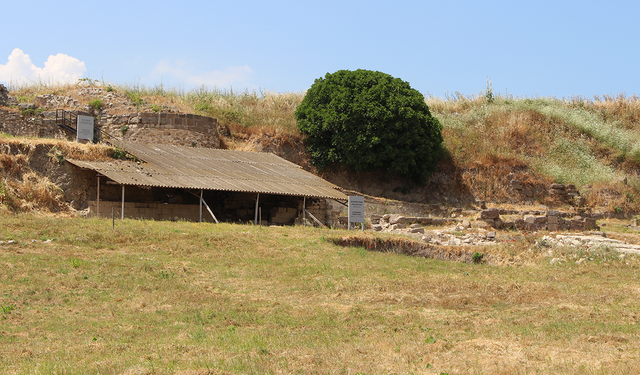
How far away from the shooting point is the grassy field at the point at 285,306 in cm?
719

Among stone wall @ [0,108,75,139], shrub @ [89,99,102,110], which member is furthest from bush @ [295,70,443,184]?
stone wall @ [0,108,75,139]

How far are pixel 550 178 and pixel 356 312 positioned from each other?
23952 mm

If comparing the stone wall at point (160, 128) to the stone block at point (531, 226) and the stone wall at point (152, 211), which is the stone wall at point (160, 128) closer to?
the stone wall at point (152, 211)

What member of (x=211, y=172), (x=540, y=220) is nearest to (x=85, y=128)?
(x=211, y=172)

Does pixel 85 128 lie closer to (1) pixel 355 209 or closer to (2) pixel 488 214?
(1) pixel 355 209

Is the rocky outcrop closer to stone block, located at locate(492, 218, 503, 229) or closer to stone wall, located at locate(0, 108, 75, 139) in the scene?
stone wall, located at locate(0, 108, 75, 139)

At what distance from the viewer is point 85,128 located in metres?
21.6

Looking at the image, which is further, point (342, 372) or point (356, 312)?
point (356, 312)

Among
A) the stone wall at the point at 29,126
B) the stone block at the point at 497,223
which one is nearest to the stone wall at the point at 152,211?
the stone wall at the point at 29,126

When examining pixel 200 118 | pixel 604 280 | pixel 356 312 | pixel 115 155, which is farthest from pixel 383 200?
pixel 356 312

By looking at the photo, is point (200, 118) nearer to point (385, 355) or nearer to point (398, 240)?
point (398, 240)

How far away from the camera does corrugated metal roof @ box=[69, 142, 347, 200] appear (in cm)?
1906

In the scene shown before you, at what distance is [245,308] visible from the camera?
10000 mm

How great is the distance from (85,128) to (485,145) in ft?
67.0
